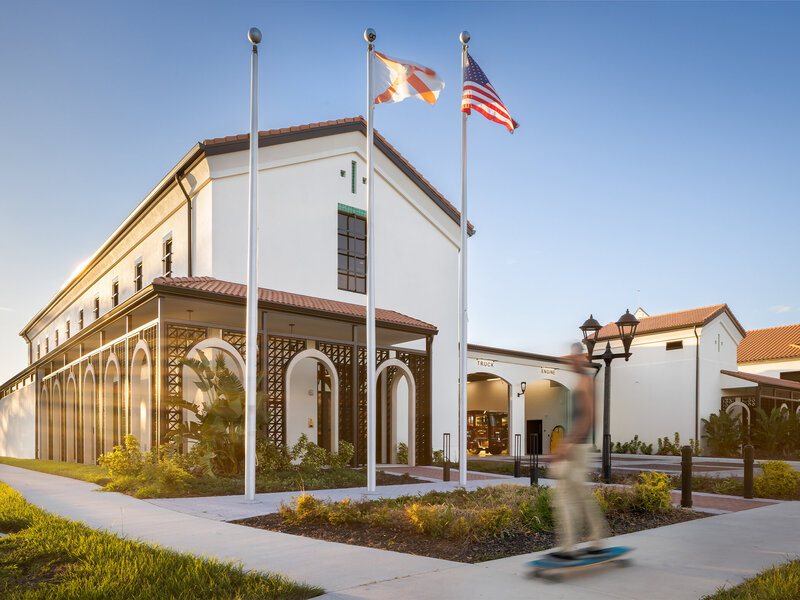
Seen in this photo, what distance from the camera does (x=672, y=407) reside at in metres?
33.8

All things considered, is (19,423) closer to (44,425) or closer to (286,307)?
(44,425)

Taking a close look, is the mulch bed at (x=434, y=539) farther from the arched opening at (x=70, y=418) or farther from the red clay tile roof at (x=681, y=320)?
the red clay tile roof at (x=681, y=320)

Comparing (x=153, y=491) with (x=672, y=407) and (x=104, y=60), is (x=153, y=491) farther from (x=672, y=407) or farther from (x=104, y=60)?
(x=672, y=407)

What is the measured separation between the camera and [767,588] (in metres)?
5.46

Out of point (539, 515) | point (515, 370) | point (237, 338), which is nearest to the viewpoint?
point (539, 515)

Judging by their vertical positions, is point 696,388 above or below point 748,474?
below

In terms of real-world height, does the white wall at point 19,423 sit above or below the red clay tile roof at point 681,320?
below

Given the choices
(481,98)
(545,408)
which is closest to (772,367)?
(545,408)

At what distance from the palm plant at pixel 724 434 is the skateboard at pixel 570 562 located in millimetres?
27679

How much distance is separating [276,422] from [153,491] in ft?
21.4

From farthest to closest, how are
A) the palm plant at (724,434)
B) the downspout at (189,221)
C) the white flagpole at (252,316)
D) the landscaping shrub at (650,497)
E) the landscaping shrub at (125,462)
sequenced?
the palm plant at (724,434) < the downspout at (189,221) < the landscaping shrub at (125,462) < the white flagpole at (252,316) < the landscaping shrub at (650,497)

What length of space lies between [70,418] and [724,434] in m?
28.9

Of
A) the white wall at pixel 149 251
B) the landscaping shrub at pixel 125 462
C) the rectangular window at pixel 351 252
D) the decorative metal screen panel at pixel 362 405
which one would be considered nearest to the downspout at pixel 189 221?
the white wall at pixel 149 251

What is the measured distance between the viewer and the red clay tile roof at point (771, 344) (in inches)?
1582
